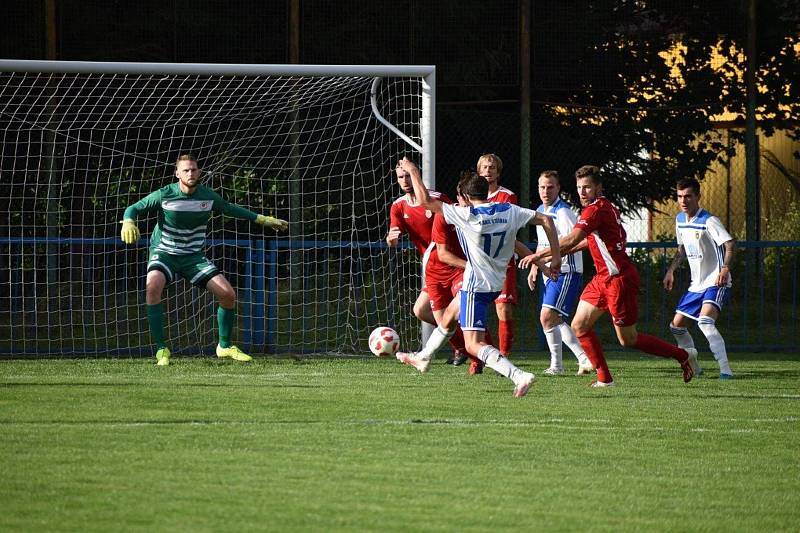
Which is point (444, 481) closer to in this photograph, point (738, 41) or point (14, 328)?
point (14, 328)

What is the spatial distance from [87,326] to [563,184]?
275 inches

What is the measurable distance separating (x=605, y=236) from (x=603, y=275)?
0.33 m

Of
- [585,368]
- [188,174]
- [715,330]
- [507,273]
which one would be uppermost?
[188,174]

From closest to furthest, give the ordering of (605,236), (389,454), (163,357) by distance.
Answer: (389,454), (605,236), (163,357)

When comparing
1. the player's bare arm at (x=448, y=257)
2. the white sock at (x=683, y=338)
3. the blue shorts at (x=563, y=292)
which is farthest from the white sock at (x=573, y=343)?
the player's bare arm at (x=448, y=257)

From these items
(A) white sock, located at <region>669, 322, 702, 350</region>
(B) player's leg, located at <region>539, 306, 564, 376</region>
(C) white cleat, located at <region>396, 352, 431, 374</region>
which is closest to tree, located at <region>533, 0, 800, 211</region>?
(A) white sock, located at <region>669, 322, 702, 350</region>

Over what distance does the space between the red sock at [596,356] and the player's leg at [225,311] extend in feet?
10.8

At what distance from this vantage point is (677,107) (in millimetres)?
17250

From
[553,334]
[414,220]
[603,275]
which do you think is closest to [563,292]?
[553,334]

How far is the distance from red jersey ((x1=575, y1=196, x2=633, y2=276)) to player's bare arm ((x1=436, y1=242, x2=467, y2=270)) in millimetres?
1023

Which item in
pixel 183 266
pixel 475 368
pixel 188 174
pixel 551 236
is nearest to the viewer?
pixel 551 236

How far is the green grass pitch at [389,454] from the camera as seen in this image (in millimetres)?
5137

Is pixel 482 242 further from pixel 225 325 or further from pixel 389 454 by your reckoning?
pixel 225 325

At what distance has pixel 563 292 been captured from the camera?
10.9 metres
